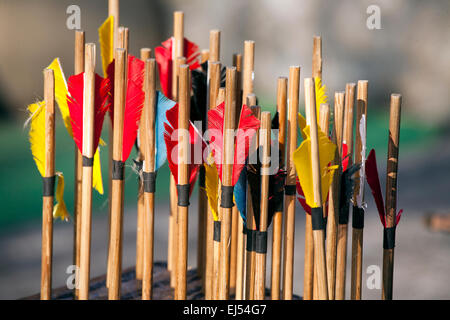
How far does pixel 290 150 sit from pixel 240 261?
0.28m

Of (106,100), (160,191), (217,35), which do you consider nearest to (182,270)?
(106,100)

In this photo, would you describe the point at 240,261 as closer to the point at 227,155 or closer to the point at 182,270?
the point at 182,270

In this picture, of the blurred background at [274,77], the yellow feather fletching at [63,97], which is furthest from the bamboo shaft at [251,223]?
the blurred background at [274,77]

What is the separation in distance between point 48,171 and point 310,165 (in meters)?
0.56

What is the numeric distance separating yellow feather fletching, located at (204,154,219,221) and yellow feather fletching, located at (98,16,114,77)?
378 mm

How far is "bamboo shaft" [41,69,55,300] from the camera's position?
4.29 ft

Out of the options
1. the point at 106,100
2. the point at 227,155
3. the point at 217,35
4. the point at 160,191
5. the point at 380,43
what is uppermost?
the point at 380,43

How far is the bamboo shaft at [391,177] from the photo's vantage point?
Answer: 1259 millimetres

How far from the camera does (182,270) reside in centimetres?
133

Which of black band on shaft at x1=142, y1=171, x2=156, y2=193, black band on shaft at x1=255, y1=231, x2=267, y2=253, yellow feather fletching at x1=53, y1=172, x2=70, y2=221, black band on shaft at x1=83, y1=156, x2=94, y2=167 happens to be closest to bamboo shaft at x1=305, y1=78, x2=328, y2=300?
black band on shaft at x1=255, y1=231, x2=267, y2=253

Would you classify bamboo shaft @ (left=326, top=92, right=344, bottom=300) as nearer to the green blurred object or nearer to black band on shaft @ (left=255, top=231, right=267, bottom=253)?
black band on shaft @ (left=255, top=231, right=267, bottom=253)

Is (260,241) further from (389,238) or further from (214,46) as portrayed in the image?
(214,46)
